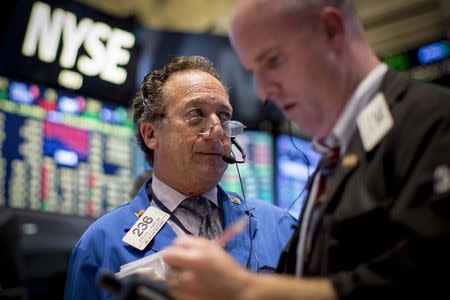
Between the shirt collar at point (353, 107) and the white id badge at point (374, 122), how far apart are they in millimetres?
24

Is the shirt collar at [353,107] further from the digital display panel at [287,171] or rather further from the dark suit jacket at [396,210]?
the digital display panel at [287,171]

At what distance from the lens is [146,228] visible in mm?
2148

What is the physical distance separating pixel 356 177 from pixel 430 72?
478 cm

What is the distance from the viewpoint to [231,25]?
46.8 inches

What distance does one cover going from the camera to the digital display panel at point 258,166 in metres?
5.27

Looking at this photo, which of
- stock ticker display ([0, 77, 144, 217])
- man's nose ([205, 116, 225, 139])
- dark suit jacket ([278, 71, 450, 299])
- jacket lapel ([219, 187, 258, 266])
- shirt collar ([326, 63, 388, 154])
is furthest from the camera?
stock ticker display ([0, 77, 144, 217])

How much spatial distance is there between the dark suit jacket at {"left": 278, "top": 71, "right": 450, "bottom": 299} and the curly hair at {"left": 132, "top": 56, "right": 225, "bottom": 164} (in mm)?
1474

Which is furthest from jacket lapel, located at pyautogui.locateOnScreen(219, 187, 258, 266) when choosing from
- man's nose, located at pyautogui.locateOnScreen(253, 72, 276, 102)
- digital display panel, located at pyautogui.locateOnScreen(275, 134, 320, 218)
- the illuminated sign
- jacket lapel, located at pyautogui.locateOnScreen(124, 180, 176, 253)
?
digital display panel, located at pyautogui.locateOnScreen(275, 134, 320, 218)

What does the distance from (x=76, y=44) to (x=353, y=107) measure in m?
3.39

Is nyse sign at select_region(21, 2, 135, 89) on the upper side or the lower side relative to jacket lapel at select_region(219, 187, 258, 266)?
upper

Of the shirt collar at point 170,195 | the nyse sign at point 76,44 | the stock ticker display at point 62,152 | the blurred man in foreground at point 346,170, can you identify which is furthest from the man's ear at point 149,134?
the nyse sign at point 76,44

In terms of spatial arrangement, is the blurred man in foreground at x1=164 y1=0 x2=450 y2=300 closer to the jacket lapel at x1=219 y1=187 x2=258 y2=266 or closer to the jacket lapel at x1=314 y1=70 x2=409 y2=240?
the jacket lapel at x1=314 y1=70 x2=409 y2=240

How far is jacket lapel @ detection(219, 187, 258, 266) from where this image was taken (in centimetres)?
215

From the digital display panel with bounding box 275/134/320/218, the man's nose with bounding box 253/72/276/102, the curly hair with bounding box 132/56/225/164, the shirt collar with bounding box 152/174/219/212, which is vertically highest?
the man's nose with bounding box 253/72/276/102
